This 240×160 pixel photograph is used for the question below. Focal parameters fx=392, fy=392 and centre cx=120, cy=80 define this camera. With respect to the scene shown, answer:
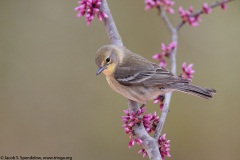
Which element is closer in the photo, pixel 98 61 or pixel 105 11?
pixel 105 11

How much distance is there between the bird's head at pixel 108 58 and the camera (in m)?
5.26

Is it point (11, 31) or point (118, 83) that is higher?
point (11, 31)

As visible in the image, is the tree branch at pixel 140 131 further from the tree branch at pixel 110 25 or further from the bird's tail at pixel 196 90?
the bird's tail at pixel 196 90

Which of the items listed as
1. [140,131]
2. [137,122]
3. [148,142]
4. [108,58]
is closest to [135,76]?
[108,58]

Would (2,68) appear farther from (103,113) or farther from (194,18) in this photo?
(194,18)

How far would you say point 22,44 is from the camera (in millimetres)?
7879

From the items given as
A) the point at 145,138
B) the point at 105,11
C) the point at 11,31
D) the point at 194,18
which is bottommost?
the point at 145,138

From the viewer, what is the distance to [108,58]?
5406 mm

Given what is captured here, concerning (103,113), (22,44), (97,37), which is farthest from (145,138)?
(22,44)

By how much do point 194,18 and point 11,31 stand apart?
3.82 meters

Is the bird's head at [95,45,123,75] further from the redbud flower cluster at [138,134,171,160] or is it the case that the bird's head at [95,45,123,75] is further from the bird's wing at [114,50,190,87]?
the redbud flower cluster at [138,134,171,160]

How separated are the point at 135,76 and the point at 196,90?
3.28 ft

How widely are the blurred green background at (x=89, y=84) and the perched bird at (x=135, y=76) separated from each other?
1813 millimetres

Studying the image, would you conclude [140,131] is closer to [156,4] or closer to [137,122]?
[137,122]
